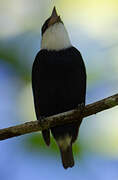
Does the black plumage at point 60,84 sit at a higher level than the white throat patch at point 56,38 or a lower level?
lower

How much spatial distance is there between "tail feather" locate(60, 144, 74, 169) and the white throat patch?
88 centimetres

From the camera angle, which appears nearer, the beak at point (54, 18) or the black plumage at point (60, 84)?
the black plumage at point (60, 84)

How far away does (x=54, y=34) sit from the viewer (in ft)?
13.0

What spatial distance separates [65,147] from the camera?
379 cm

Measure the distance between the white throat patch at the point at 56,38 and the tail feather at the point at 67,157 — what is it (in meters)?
0.88

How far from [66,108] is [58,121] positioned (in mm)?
796

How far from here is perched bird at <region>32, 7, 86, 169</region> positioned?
3.67 meters

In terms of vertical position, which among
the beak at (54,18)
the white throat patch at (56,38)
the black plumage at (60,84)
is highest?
the beak at (54,18)

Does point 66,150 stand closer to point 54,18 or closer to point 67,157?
point 67,157

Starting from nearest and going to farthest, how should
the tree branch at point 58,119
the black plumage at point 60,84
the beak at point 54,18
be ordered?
the tree branch at point 58,119, the black plumage at point 60,84, the beak at point 54,18

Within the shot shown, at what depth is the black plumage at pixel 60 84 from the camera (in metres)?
3.66

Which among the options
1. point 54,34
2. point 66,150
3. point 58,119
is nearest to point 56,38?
point 54,34

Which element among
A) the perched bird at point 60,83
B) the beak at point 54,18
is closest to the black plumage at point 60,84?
the perched bird at point 60,83

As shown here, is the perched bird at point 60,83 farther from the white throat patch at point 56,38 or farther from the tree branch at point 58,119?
the tree branch at point 58,119
